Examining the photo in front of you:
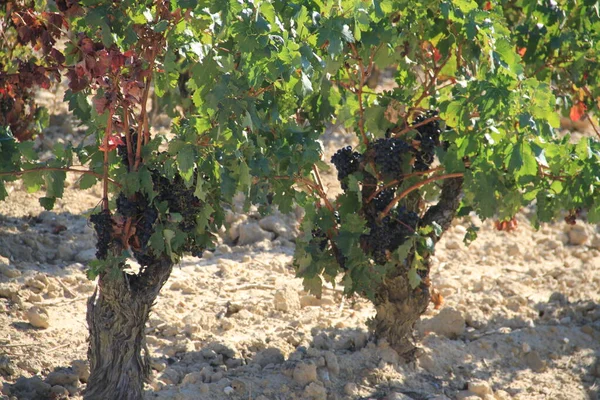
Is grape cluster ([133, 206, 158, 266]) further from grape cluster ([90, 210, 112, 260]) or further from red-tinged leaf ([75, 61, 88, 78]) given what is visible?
red-tinged leaf ([75, 61, 88, 78])

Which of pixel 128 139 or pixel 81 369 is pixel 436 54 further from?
pixel 81 369

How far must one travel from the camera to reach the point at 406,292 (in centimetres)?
480

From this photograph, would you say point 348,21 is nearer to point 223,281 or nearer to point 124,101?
point 124,101

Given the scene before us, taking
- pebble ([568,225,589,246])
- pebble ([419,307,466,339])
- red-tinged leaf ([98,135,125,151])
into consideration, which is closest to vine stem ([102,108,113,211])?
red-tinged leaf ([98,135,125,151])

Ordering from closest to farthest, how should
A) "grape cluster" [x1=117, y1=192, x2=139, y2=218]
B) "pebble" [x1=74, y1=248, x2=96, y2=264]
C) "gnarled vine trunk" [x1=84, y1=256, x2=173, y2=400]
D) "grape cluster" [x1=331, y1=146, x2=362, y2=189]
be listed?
"grape cluster" [x1=117, y1=192, x2=139, y2=218] → "gnarled vine trunk" [x1=84, y1=256, x2=173, y2=400] → "grape cluster" [x1=331, y1=146, x2=362, y2=189] → "pebble" [x1=74, y1=248, x2=96, y2=264]

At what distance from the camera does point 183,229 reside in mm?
3883

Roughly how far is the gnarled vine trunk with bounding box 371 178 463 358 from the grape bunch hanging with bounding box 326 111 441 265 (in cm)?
35

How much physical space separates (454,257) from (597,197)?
2915 millimetres

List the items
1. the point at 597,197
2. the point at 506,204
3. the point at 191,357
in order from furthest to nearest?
the point at 191,357 → the point at 506,204 → the point at 597,197

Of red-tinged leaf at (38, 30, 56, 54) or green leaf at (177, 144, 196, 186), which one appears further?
red-tinged leaf at (38, 30, 56, 54)

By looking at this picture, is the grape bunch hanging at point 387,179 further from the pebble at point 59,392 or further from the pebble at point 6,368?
the pebble at point 6,368

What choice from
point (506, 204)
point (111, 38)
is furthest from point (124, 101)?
point (506, 204)

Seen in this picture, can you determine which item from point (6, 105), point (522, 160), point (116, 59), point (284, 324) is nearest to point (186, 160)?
point (116, 59)

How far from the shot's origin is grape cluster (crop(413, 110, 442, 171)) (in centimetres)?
435
